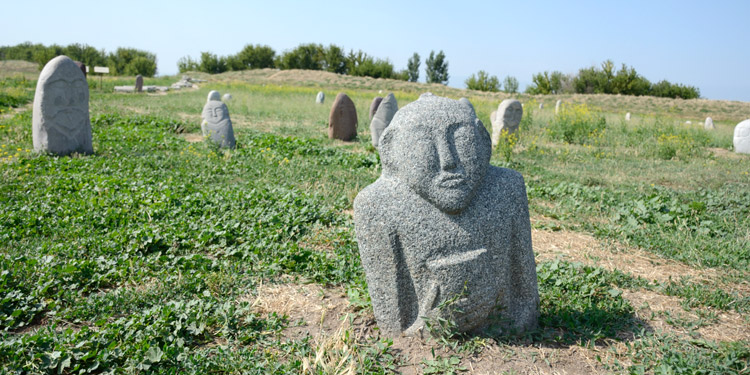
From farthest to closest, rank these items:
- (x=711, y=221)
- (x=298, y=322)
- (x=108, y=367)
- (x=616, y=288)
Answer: (x=711, y=221) < (x=616, y=288) < (x=298, y=322) < (x=108, y=367)

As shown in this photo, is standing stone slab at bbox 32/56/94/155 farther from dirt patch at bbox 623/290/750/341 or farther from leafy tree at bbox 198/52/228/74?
leafy tree at bbox 198/52/228/74

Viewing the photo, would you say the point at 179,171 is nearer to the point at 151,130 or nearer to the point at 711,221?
the point at 151,130

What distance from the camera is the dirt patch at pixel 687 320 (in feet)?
10.7

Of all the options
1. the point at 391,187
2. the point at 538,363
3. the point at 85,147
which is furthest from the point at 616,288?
the point at 85,147

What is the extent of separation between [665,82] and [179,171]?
45.2 meters

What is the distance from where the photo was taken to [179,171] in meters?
7.48

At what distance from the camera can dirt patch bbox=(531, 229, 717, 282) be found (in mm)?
4336

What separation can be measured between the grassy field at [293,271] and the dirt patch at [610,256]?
0.03 m

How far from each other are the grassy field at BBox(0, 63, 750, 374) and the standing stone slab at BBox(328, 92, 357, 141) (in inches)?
136

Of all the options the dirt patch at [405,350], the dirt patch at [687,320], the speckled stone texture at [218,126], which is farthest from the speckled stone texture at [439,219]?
the speckled stone texture at [218,126]

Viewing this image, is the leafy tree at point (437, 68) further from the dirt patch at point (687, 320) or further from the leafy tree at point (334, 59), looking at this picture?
the dirt patch at point (687, 320)

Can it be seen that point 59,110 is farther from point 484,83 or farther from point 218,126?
point 484,83

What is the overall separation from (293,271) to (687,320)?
3030mm

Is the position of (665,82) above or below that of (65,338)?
above
